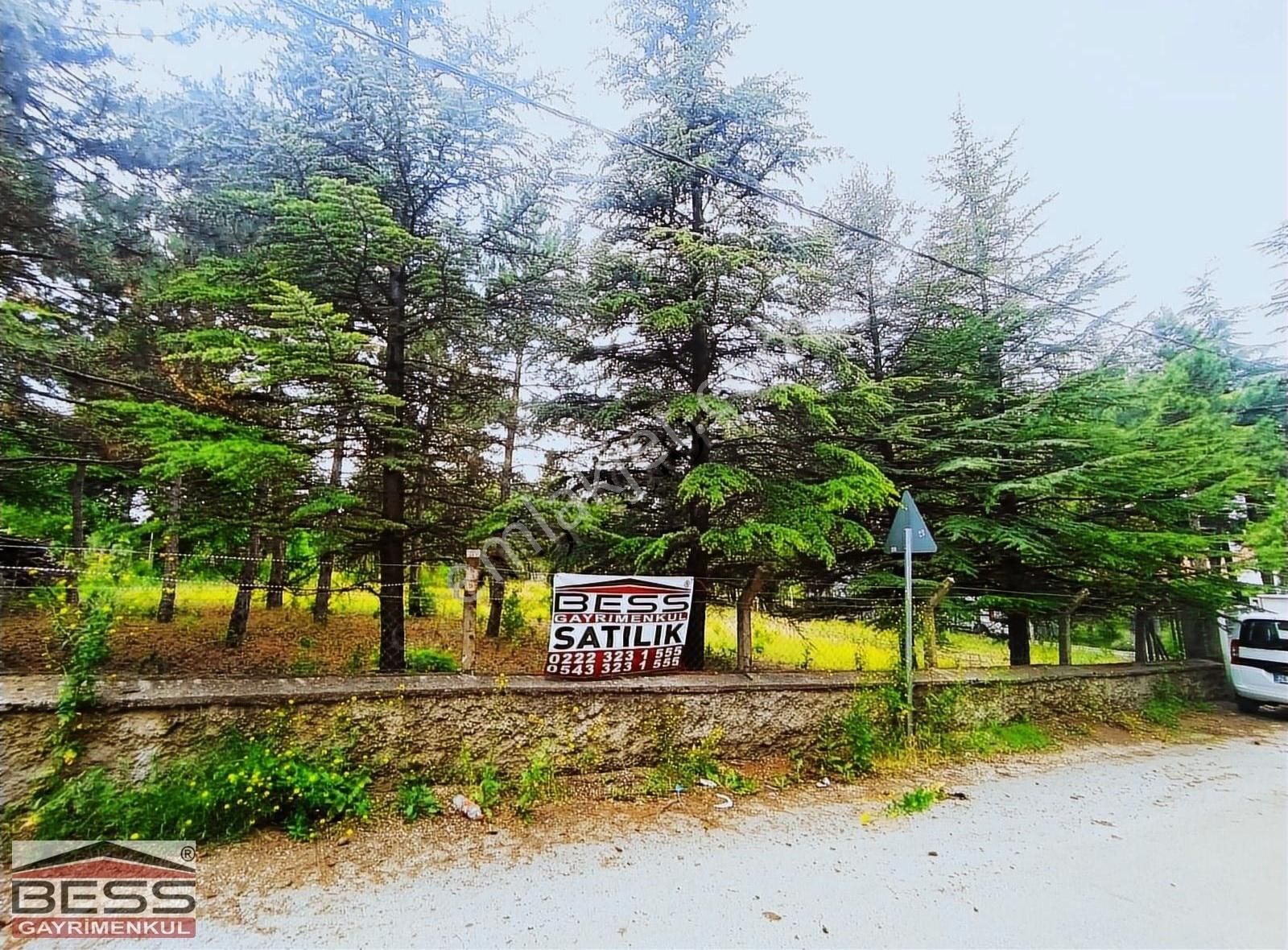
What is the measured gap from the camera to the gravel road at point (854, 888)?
2.42 meters

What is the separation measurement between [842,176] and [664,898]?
29.6 ft

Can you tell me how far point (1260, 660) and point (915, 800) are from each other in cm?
700

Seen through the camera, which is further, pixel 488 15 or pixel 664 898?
pixel 488 15

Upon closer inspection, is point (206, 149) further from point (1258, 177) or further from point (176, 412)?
point (1258, 177)

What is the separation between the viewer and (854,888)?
2818 mm

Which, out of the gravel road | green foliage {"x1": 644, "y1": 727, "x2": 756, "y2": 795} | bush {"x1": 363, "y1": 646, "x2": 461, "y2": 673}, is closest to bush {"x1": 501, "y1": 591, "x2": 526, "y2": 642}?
bush {"x1": 363, "y1": 646, "x2": 461, "y2": 673}

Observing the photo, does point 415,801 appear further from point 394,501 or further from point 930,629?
point 930,629

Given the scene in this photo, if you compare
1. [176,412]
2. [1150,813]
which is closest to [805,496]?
[1150,813]

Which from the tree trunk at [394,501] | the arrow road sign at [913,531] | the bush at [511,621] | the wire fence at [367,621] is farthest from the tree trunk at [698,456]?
the bush at [511,621]

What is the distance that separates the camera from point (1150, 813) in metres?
3.88

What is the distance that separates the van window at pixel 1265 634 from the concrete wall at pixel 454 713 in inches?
192

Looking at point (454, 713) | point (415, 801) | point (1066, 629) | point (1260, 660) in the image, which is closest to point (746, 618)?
point (454, 713)

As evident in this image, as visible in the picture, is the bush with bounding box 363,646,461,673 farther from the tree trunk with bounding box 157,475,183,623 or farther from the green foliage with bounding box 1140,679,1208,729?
the green foliage with bounding box 1140,679,1208,729

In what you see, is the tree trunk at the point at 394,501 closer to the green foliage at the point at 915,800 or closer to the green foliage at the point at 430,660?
the green foliage at the point at 430,660
